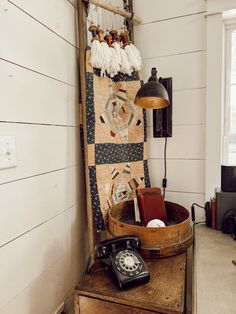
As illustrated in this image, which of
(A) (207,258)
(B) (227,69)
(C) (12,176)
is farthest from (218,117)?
(C) (12,176)

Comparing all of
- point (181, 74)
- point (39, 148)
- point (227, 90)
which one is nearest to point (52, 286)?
point (39, 148)

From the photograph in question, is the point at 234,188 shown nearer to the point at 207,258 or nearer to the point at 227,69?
the point at 207,258

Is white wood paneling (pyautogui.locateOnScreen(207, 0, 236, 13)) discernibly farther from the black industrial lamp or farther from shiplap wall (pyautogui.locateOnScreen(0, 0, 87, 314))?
shiplap wall (pyautogui.locateOnScreen(0, 0, 87, 314))

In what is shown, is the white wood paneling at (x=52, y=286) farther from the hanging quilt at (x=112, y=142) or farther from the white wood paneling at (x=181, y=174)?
the white wood paneling at (x=181, y=174)

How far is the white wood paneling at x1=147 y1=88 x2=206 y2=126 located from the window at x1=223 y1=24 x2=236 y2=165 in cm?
19

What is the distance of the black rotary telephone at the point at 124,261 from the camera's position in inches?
35.7

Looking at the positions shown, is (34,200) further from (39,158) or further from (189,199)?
(189,199)

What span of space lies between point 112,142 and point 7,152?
687mm

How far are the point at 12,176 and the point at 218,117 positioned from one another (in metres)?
1.22

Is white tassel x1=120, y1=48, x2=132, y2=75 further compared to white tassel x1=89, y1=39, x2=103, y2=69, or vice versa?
white tassel x1=120, y1=48, x2=132, y2=75

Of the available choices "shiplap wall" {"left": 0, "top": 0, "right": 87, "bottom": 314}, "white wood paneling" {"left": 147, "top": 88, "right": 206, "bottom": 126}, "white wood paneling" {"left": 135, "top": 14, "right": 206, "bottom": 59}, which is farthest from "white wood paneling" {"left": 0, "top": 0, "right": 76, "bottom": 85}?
"white wood paneling" {"left": 147, "top": 88, "right": 206, "bottom": 126}

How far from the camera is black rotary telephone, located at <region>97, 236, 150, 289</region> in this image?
91 cm

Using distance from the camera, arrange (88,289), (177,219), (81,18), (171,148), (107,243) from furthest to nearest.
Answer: (171,148), (177,219), (81,18), (107,243), (88,289)

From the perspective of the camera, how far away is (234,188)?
135 cm
